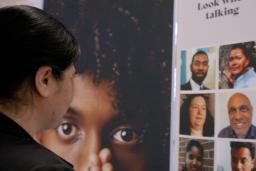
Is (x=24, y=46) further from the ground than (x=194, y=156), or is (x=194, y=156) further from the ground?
(x=24, y=46)

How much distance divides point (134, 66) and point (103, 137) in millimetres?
333

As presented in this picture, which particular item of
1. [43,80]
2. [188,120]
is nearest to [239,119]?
[188,120]

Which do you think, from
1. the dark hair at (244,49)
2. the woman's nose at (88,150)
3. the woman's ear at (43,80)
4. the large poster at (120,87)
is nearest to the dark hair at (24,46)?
the woman's ear at (43,80)

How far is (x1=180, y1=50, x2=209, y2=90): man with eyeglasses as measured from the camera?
1441 mm

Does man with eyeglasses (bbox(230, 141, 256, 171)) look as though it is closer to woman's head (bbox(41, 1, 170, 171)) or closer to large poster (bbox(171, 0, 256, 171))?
large poster (bbox(171, 0, 256, 171))

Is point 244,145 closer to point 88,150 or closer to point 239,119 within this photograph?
point 239,119

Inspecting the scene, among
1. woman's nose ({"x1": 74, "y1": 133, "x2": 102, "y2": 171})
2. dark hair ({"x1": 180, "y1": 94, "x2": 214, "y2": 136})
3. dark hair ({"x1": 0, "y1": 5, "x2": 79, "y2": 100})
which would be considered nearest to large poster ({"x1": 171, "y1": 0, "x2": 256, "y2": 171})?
dark hair ({"x1": 180, "y1": 94, "x2": 214, "y2": 136})

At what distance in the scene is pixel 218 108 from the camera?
1.39 meters

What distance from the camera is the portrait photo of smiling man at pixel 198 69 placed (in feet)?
4.66

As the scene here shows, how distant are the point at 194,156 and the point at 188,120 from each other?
126mm

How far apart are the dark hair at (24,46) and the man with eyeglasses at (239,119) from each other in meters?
0.67

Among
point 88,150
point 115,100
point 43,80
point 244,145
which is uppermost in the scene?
point 43,80

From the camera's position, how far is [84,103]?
6.04 feet

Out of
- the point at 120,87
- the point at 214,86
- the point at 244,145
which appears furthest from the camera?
the point at 120,87
